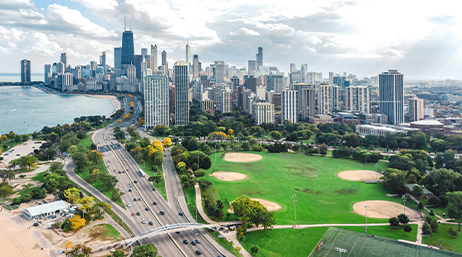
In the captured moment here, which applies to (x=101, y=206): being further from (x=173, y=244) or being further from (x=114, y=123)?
(x=114, y=123)

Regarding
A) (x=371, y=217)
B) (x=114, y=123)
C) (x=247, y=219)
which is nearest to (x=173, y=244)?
(x=247, y=219)

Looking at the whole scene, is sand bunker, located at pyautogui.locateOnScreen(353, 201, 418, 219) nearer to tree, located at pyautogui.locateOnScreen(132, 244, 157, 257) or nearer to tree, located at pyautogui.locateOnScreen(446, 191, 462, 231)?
tree, located at pyautogui.locateOnScreen(446, 191, 462, 231)

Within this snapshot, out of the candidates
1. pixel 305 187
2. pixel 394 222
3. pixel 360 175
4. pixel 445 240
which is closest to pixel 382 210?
pixel 394 222

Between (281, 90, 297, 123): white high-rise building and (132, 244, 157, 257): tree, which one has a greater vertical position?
(281, 90, 297, 123): white high-rise building

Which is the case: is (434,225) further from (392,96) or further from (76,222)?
(392,96)

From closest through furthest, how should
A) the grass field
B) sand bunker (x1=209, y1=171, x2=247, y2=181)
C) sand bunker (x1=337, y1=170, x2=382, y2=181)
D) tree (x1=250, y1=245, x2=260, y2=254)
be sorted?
1. tree (x1=250, y1=245, x2=260, y2=254)
2. the grass field
3. sand bunker (x1=209, y1=171, x2=247, y2=181)
4. sand bunker (x1=337, y1=170, x2=382, y2=181)

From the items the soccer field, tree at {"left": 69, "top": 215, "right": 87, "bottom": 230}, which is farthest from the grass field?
tree at {"left": 69, "top": 215, "right": 87, "bottom": 230}
